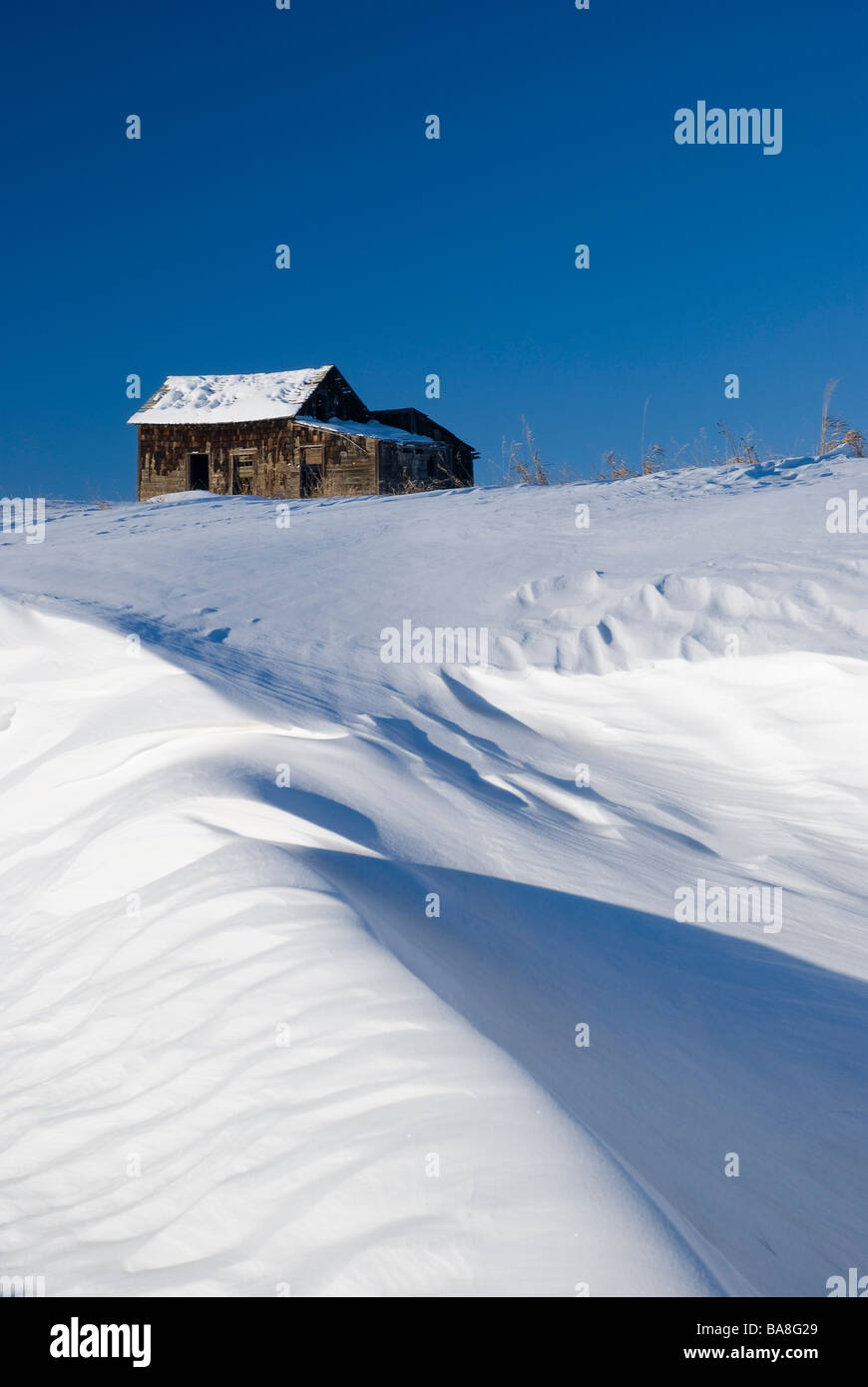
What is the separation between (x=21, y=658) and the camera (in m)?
4.07

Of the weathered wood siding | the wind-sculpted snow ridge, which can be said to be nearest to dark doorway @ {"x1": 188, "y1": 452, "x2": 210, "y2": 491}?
the weathered wood siding

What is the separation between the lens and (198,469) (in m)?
22.6

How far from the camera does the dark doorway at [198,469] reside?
22.4m

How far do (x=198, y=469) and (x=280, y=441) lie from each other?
2257 mm

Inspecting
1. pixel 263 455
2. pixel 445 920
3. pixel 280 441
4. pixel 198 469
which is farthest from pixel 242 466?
pixel 445 920

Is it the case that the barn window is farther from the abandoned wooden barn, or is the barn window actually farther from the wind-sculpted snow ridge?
the wind-sculpted snow ridge

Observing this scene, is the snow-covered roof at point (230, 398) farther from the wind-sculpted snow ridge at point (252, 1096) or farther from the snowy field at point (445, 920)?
the wind-sculpted snow ridge at point (252, 1096)

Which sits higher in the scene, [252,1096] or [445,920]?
[445,920]

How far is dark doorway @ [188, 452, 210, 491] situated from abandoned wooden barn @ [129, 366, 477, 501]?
23 mm

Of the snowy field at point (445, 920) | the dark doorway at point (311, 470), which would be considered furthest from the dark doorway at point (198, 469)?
the snowy field at point (445, 920)

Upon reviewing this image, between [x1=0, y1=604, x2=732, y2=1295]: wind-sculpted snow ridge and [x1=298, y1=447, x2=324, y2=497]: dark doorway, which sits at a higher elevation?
[x1=298, y1=447, x2=324, y2=497]: dark doorway

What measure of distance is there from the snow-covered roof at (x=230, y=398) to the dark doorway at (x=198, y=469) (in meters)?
0.76

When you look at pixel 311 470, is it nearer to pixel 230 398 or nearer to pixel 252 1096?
pixel 230 398

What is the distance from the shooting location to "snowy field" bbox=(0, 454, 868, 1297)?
4.88 ft
